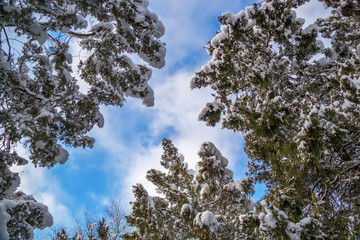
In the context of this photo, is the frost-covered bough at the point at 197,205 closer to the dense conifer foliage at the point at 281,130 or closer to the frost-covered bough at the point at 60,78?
the dense conifer foliage at the point at 281,130

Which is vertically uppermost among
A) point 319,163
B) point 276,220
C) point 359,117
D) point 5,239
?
point 359,117

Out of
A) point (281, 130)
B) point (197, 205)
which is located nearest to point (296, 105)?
point (281, 130)

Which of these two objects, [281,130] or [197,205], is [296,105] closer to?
[281,130]

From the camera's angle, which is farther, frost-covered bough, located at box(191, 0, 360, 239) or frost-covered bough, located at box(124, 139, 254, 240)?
frost-covered bough, located at box(124, 139, 254, 240)

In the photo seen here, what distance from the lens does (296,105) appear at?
5.69m

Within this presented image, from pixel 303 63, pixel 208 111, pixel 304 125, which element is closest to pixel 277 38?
pixel 303 63

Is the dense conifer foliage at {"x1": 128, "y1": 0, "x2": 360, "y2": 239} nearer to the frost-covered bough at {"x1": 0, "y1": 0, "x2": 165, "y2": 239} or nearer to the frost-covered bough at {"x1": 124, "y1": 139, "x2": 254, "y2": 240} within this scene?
the frost-covered bough at {"x1": 124, "y1": 139, "x2": 254, "y2": 240}

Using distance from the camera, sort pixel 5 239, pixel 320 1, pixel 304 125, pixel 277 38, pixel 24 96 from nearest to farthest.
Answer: pixel 5 239, pixel 304 125, pixel 24 96, pixel 277 38, pixel 320 1

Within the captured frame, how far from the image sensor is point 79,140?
6.18m

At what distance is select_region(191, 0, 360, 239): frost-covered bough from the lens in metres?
4.76

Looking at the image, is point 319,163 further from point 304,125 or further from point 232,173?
point 232,173

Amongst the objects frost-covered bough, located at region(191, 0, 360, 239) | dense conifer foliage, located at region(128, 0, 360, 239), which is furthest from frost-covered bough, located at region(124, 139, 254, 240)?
frost-covered bough, located at region(191, 0, 360, 239)

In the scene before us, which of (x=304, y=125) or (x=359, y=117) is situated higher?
(x=359, y=117)

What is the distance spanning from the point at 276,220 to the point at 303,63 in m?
4.87
